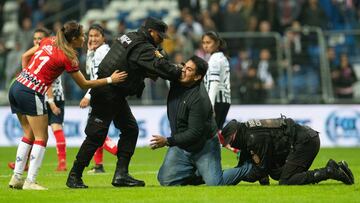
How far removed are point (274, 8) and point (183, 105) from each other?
15.1 m

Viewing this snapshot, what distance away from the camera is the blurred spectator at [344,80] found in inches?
985

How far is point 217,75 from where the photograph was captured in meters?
17.5

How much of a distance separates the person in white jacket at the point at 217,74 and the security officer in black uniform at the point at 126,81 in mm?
3831

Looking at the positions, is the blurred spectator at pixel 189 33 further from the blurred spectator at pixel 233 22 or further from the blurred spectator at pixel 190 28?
the blurred spectator at pixel 233 22

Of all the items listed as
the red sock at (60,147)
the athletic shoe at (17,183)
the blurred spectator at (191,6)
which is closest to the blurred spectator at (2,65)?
the blurred spectator at (191,6)

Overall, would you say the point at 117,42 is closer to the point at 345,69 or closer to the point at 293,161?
the point at 293,161

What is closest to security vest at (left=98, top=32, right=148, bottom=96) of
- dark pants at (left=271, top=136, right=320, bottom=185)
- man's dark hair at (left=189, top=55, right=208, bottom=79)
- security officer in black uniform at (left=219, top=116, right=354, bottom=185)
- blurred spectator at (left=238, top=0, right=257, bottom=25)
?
man's dark hair at (left=189, top=55, right=208, bottom=79)

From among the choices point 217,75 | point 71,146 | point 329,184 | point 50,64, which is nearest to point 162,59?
point 50,64

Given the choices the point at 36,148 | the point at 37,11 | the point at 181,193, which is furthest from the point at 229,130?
the point at 37,11

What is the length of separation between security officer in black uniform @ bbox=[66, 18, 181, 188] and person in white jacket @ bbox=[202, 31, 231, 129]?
383cm

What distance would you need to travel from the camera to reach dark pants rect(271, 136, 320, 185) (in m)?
13.0

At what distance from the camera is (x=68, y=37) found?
12.6 m

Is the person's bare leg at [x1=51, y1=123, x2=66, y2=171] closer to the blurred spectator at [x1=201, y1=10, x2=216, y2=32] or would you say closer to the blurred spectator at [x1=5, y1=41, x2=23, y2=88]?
the blurred spectator at [x1=5, y1=41, x2=23, y2=88]

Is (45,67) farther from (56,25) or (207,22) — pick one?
(56,25)
